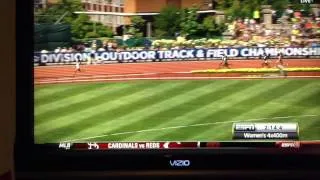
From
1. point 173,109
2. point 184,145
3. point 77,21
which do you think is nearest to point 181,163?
point 184,145

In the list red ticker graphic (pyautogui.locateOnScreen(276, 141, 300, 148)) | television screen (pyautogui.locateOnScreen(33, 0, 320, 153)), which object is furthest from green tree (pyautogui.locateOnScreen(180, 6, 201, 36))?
red ticker graphic (pyautogui.locateOnScreen(276, 141, 300, 148))

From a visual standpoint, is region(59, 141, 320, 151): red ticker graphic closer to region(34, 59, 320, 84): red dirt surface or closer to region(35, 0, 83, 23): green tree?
region(34, 59, 320, 84): red dirt surface

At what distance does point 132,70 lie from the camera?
1.61m

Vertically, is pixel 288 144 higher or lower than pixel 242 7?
lower

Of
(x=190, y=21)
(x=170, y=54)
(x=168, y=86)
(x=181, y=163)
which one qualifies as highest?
(x=190, y=21)

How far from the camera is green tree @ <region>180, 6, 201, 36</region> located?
1580 mm

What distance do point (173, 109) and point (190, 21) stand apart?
0.30 meters

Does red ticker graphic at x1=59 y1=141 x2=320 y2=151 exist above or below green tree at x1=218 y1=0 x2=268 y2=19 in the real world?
below

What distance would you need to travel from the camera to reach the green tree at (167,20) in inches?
62.2

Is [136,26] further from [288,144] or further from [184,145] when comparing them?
[288,144]

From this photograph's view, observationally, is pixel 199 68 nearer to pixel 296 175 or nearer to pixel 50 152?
pixel 296 175

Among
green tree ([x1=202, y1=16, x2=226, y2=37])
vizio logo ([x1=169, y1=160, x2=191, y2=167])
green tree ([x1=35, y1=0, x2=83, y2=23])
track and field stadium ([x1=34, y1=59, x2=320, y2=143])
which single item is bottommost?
vizio logo ([x1=169, y1=160, x2=191, y2=167])

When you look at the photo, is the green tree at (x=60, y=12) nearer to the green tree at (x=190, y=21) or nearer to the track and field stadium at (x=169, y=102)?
the track and field stadium at (x=169, y=102)

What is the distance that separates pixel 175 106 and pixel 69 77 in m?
0.37
